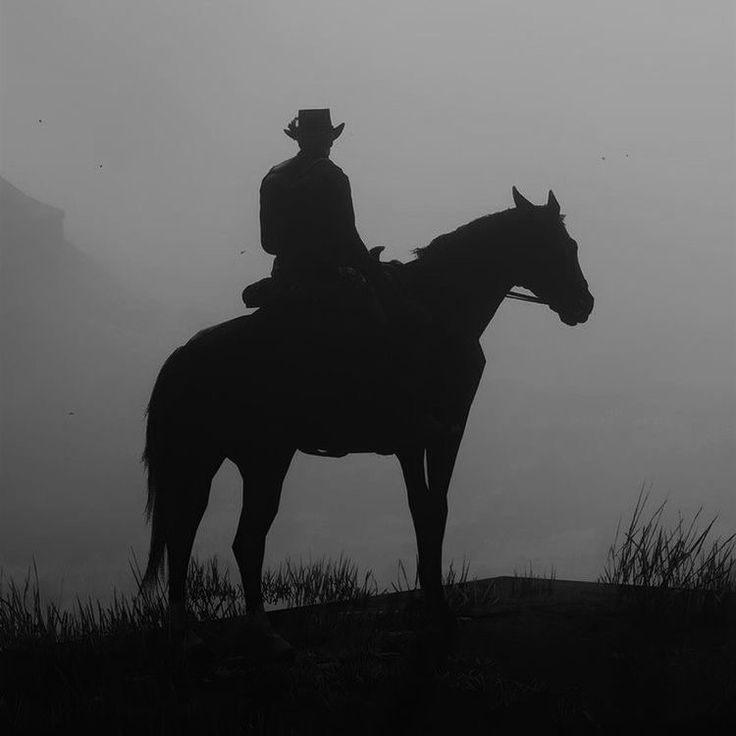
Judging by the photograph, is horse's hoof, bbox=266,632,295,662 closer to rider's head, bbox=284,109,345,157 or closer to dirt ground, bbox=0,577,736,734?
dirt ground, bbox=0,577,736,734

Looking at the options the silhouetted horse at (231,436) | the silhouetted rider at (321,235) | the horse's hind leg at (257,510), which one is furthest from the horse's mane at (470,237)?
the horse's hind leg at (257,510)

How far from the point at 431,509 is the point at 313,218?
6.81 feet

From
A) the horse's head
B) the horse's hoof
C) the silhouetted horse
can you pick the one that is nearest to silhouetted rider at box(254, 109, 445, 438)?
the silhouetted horse

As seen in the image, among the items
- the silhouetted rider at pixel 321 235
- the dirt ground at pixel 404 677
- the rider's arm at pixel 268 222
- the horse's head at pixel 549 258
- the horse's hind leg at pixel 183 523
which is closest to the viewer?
the dirt ground at pixel 404 677

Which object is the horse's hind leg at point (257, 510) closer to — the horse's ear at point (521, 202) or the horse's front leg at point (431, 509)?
the horse's front leg at point (431, 509)

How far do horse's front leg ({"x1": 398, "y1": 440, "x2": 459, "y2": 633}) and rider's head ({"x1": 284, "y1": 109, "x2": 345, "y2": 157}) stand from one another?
207 cm

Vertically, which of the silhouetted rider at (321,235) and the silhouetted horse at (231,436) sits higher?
the silhouetted rider at (321,235)

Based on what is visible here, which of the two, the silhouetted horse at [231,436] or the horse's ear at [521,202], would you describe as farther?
the horse's ear at [521,202]

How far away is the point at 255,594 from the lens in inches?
225

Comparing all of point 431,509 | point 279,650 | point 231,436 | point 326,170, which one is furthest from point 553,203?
point 279,650

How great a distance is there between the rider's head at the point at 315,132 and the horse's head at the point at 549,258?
1409 mm

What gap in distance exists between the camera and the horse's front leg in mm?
6324

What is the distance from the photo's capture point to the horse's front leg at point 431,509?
6.32 m

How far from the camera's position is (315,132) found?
6.10 m
